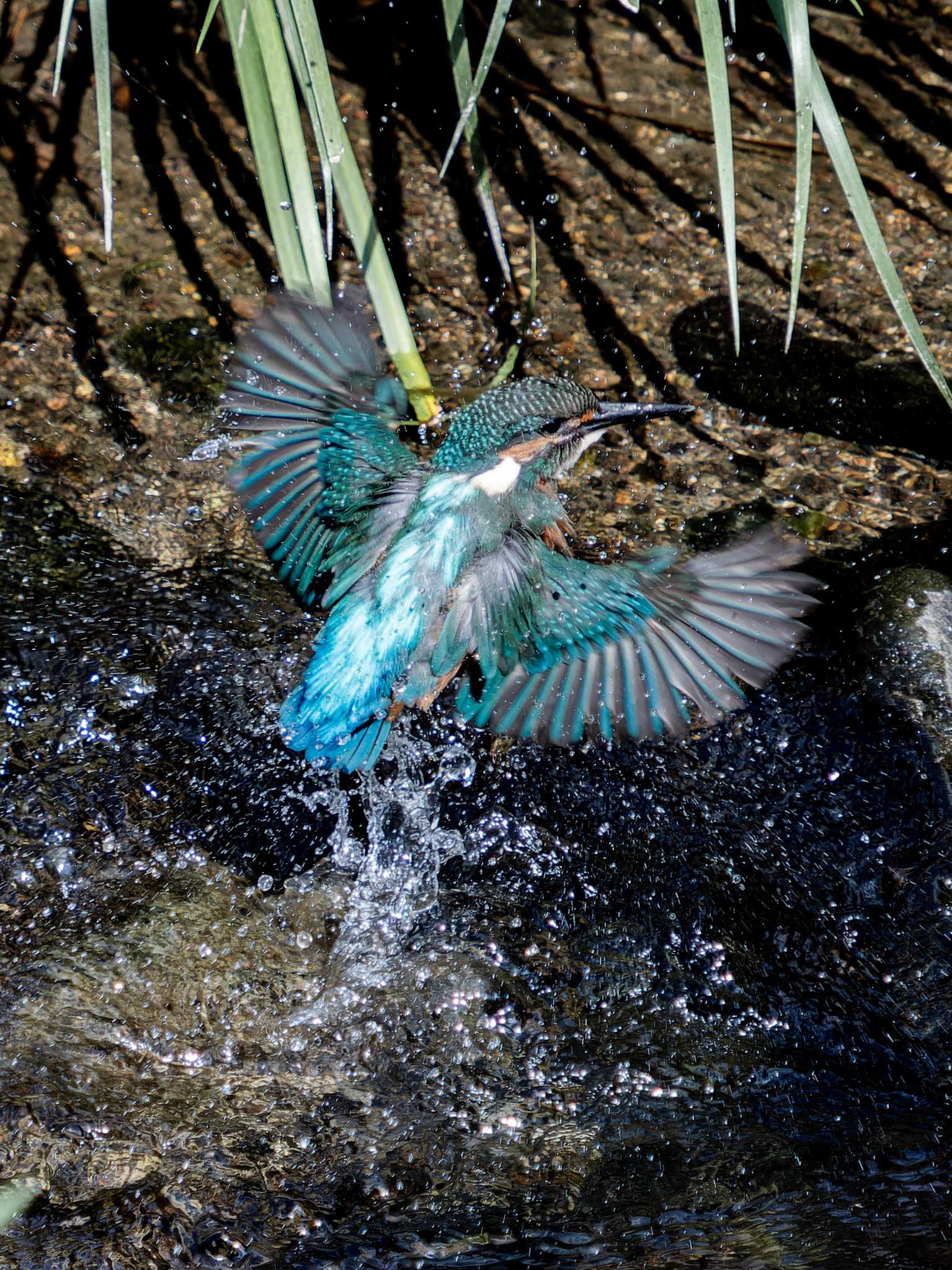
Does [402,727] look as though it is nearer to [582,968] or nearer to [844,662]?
[582,968]

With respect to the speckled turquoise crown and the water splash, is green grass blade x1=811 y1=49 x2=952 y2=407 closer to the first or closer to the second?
the speckled turquoise crown

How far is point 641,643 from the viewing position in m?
2.66

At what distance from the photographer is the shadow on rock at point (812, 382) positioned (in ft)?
12.0

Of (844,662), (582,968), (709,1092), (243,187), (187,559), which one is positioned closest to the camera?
(709,1092)

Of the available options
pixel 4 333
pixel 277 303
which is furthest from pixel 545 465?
pixel 4 333

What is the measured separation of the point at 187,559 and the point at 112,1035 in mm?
1450

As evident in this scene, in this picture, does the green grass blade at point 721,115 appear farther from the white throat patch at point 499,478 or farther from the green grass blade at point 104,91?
the green grass blade at point 104,91

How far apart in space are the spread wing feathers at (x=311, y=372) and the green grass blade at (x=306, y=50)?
0.36 metres

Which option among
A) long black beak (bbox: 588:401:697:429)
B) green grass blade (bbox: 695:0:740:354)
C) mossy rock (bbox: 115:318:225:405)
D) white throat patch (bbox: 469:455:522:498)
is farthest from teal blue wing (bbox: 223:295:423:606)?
green grass blade (bbox: 695:0:740:354)

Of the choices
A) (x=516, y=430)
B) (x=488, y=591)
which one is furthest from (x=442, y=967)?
(x=516, y=430)

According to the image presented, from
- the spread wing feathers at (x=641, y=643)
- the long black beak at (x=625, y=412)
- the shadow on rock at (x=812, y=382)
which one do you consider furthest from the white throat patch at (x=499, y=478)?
the shadow on rock at (x=812, y=382)

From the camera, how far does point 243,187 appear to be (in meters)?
4.24

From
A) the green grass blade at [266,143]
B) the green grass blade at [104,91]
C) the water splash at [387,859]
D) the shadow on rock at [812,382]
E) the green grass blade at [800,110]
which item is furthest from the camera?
the shadow on rock at [812,382]

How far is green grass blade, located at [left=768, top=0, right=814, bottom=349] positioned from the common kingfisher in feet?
1.95
